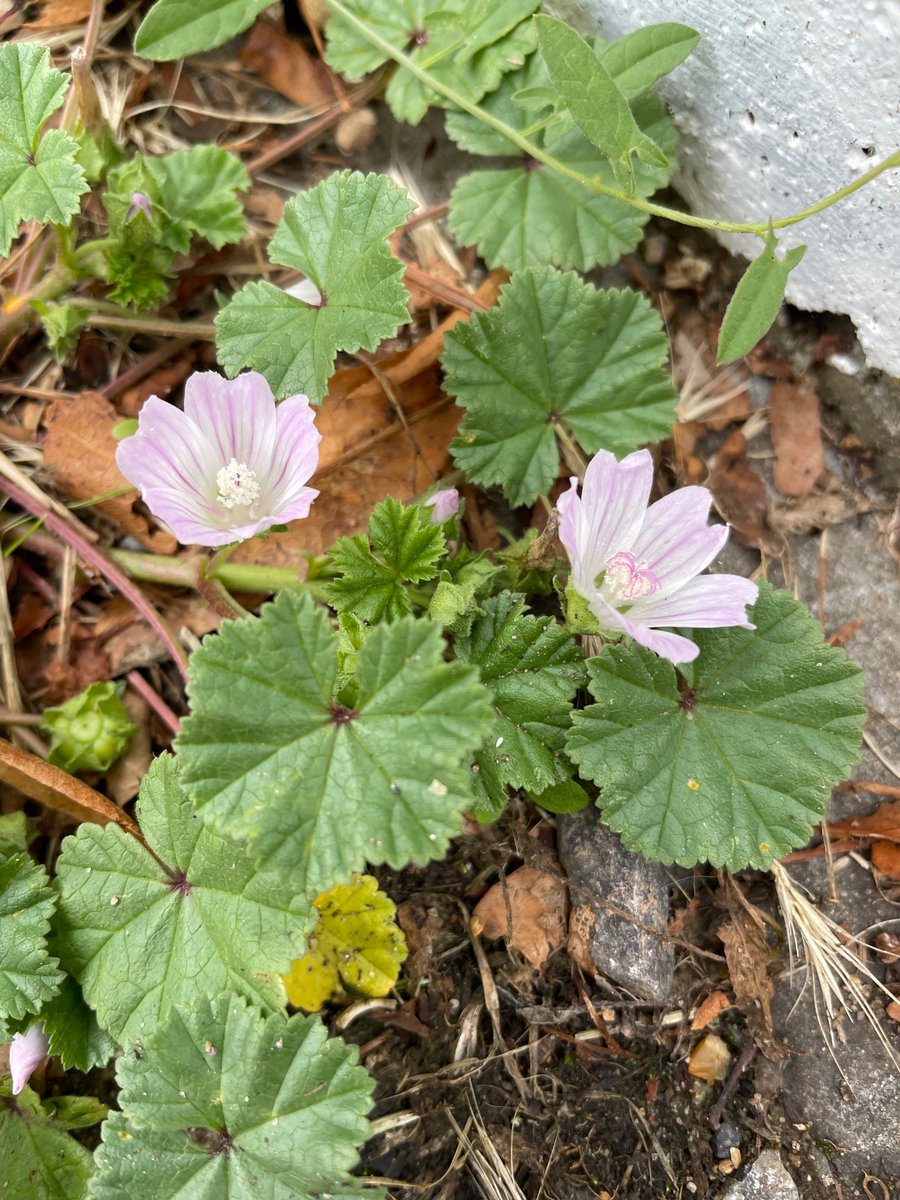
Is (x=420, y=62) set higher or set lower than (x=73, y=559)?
higher

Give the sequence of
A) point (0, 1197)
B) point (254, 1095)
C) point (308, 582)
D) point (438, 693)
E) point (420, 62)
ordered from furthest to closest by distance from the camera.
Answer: point (420, 62)
point (308, 582)
point (0, 1197)
point (254, 1095)
point (438, 693)

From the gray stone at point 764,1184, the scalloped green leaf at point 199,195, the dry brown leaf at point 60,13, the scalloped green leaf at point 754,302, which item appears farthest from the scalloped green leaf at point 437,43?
the gray stone at point 764,1184

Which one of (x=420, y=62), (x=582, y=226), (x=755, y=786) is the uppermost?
Result: (x=420, y=62)

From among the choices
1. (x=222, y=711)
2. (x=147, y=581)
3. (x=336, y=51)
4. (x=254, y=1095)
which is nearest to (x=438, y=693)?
(x=222, y=711)

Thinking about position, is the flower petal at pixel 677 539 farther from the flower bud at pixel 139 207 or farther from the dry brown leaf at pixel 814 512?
the flower bud at pixel 139 207

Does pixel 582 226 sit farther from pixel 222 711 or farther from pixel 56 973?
pixel 56 973

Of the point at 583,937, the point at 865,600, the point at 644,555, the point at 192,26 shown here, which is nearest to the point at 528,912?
the point at 583,937

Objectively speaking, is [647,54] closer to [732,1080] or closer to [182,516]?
[182,516]
